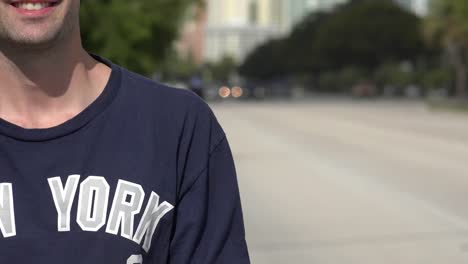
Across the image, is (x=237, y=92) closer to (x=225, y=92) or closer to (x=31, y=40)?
(x=225, y=92)

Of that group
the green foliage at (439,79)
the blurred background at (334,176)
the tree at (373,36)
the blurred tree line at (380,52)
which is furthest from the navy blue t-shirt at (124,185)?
the tree at (373,36)

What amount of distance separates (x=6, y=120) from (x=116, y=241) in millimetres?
302

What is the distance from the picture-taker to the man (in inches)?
69.8

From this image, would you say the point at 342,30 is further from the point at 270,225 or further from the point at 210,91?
the point at 270,225

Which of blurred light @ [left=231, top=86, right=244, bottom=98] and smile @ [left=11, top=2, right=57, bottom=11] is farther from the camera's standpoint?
blurred light @ [left=231, top=86, right=244, bottom=98]

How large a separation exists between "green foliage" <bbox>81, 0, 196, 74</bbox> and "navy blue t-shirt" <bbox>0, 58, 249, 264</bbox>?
26927mm

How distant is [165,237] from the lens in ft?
6.23

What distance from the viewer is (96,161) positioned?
1827 millimetres

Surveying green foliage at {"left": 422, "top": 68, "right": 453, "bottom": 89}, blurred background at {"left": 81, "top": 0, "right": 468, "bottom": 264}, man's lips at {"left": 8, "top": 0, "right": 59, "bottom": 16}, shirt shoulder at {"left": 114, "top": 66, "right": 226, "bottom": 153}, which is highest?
man's lips at {"left": 8, "top": 0, "right": 59, "bottom": 16}

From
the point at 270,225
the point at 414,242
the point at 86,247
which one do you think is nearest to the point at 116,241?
the point at 86,247

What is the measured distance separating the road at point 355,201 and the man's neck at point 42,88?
5.80 metres

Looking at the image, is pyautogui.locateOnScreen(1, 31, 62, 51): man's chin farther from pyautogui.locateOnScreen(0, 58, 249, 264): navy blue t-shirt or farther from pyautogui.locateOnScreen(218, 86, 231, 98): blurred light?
pyautogui.locateOnScreen(218, 86, 231, 98): blurred light

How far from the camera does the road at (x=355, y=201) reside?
318 inches

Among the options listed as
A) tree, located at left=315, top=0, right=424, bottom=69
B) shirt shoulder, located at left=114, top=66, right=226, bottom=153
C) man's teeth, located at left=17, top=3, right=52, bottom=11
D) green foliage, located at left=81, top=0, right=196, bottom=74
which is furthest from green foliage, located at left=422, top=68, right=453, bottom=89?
man's teeth, located at left=17, top=3, right=52, bottom=11
